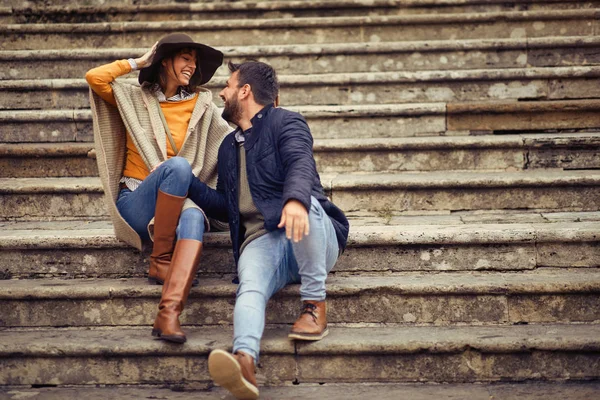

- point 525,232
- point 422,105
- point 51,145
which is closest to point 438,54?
point 422,105

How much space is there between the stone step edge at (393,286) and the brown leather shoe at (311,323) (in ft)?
0.59

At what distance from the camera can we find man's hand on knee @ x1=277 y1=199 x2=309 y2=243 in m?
2.74

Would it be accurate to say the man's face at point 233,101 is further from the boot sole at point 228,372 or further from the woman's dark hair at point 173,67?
the boot sole at point 228,372

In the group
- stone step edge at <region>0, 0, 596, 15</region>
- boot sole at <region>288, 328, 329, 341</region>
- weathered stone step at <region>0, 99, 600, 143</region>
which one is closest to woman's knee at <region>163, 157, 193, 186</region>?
boot sole at <region>288, 328, 329, 341</region>

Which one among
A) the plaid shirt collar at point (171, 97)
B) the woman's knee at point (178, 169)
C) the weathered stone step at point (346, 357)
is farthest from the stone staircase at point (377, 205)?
the plaid shirt collar at point (171, 97)

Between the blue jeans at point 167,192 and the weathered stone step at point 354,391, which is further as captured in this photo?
the blue jeans at point 167,192

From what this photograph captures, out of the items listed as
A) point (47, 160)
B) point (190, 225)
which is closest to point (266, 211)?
point (190, 225)

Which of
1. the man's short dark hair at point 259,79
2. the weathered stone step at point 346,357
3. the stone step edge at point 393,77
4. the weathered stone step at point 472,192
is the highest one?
the man's short dark hair at point 259,79

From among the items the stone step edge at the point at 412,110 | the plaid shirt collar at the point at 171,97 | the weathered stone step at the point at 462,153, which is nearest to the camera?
the plaid shirt collar at the point at 171,97

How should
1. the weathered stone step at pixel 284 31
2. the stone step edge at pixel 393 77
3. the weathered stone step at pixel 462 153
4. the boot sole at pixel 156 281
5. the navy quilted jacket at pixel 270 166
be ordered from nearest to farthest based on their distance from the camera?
1. the navy quilted jacket at pixel 270 166
2. the boot sole at pixel 156 281
3. the weathered stone step at pixel 462 153
4. the stone step edge at pixel 393 77
5. the weathered stone step at pixel 284 31

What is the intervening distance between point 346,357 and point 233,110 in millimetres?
1246

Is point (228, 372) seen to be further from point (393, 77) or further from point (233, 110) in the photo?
point (393, 77)

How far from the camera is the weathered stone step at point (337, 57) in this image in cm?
499

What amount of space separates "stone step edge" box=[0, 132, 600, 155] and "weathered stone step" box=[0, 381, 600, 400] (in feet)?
5.43
